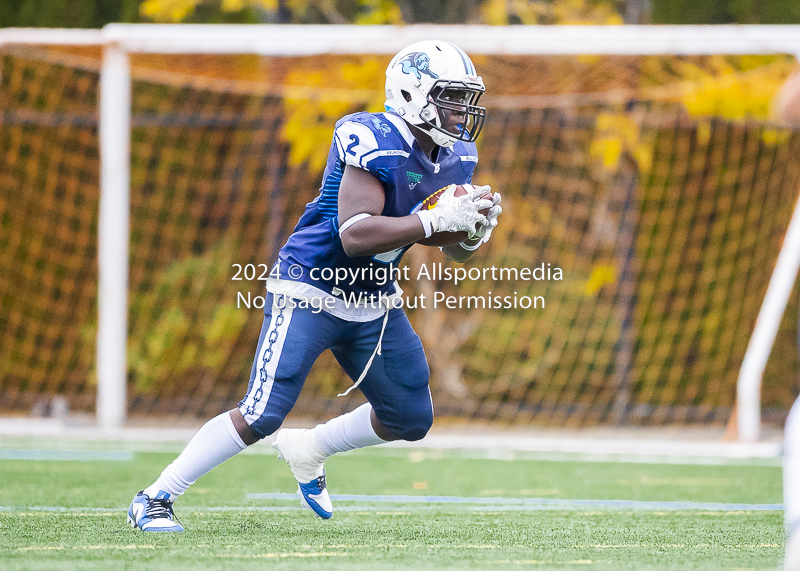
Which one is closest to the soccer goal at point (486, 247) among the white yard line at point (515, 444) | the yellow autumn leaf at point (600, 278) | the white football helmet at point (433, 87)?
the yellow autumn leaf at point (600, 278)

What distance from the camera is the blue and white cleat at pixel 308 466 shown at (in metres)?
3.99

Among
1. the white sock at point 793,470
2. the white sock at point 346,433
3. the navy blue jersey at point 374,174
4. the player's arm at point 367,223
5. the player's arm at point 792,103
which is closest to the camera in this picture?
the player's arm at point 792,103

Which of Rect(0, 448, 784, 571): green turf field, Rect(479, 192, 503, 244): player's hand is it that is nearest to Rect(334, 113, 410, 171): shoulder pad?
Rect(479, 192, 503, 244): player's hand

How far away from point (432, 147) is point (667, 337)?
5.15 m

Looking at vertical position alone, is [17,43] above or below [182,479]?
above

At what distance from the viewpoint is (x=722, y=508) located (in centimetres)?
454

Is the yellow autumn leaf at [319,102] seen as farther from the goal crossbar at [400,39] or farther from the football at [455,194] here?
the football at [455,194]

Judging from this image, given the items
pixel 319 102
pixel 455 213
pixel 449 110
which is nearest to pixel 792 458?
pixel 455 213

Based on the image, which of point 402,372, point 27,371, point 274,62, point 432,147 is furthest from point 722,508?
point 27,371

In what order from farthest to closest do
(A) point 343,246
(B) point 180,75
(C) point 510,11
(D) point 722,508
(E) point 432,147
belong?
1. (C) point 510,11
2. (B) point 180,75
3. (D) point 722,508
4. (E) point 432,147
5. (A) point 343,246

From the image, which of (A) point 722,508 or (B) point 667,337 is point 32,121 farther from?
(A) point 722,508

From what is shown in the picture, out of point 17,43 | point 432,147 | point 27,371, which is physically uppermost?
point 17,43

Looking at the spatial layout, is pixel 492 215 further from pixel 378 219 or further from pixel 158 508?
pixel 158 508

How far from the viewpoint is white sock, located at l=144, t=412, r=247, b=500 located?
3.60m
